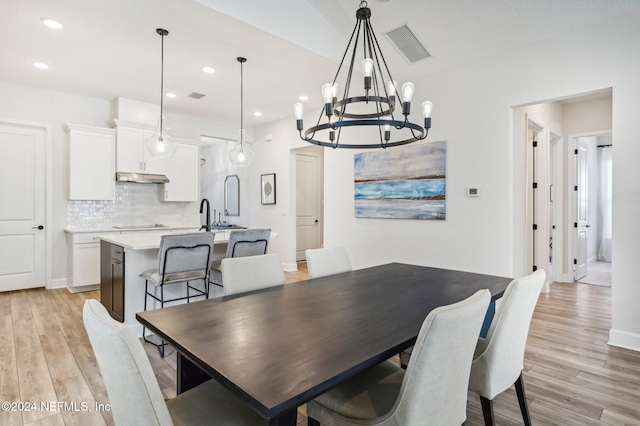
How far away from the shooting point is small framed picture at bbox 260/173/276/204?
6.59 metres

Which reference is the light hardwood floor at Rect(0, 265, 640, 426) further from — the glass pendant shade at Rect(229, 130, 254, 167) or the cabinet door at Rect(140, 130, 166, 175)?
the cabinet door at Rect(140, 130, 166, 175)

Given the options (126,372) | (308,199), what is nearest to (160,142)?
(126,372)

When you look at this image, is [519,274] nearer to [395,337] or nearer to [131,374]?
[395,337]

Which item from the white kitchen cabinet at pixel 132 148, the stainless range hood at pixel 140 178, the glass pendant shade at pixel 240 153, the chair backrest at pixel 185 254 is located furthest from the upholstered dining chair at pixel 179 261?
the white kitchen cabinet at pixel 132 148

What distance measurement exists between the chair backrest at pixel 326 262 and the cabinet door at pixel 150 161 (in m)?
4.04

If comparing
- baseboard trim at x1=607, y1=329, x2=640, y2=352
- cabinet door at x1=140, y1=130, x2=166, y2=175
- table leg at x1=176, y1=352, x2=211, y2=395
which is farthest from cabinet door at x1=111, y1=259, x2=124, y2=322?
baseboard trim at x1=607, y1=329, x2=640, y2=352

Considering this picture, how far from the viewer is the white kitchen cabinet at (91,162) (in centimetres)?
490

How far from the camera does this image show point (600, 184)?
23.4ft

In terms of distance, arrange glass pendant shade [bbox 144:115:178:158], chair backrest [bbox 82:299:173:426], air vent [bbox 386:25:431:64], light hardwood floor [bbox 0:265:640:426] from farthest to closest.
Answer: air vent [bbox 386:25:431:64] → glass pendant shade [bbox 144:115:178:158] → light hardwood floor [bbox 0:265:640:426] → chair backrest [bbox 82:299:173:426]

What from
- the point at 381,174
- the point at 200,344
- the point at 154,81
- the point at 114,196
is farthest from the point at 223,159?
the point at 200,344

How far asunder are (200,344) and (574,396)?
235 cm

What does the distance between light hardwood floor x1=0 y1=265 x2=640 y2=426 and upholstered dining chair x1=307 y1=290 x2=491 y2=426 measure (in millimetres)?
825

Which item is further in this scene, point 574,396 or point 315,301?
point 574,396

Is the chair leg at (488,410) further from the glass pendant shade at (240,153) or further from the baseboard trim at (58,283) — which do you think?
the baseboard trim at (58,283)
